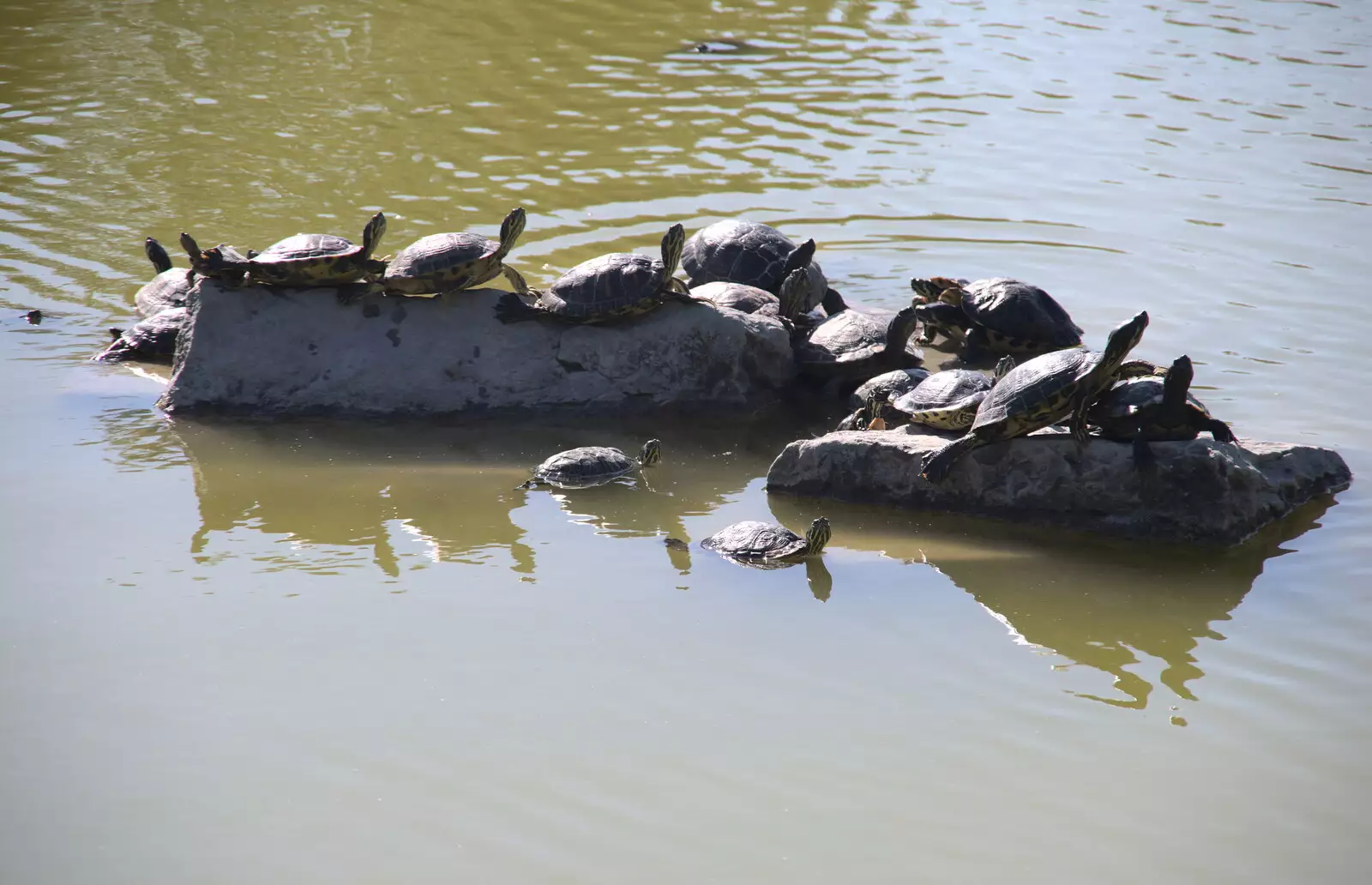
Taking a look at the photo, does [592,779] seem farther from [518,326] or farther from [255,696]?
[518,326]

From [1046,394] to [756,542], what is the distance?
1.53m

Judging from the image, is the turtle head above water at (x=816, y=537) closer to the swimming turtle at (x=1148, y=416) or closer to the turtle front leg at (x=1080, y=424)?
the turtle front leg at (x=1080, y=424)

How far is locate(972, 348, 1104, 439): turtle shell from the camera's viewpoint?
5.59m

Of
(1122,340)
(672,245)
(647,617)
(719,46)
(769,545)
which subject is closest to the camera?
(647,617)

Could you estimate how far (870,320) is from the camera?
25.9ft

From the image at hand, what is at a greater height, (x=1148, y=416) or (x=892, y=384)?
(x=1148, y=416)

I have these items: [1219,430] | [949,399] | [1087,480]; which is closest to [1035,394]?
[1087,480]

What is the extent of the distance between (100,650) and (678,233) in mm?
4277

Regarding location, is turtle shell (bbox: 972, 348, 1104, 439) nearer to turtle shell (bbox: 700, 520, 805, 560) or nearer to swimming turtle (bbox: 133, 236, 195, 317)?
turtle shell (bbox: 700, 520, 805, 560)

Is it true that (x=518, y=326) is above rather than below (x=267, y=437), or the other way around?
above

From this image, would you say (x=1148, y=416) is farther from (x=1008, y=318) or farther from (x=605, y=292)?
(x=605, y=292)

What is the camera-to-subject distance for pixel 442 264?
722cm

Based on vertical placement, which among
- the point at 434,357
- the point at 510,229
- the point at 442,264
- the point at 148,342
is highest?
the point at 510,229

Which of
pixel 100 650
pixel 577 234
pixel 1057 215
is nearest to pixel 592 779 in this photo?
pixel 100 650
